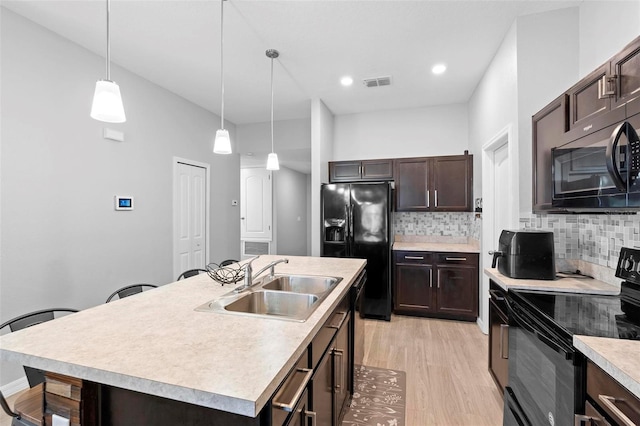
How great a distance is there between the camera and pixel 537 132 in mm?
2107

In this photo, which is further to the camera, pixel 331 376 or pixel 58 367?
pixel 331 376

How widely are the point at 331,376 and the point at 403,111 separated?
156 inches

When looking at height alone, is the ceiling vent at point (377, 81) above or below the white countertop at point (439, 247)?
above

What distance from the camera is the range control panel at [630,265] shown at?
1.47 metres

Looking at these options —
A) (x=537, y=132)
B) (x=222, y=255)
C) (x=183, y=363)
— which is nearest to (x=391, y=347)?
(x=537, y=132)

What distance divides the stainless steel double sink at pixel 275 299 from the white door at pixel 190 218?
247 centimetres

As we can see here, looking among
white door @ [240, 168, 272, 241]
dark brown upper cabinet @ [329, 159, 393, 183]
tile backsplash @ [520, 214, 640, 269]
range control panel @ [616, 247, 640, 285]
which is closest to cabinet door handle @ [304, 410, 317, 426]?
range control panel @ [616, 247, 640, 285]

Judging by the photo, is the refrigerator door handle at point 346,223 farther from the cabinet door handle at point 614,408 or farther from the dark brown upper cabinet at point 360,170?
the cabinet door handle at point 614,408

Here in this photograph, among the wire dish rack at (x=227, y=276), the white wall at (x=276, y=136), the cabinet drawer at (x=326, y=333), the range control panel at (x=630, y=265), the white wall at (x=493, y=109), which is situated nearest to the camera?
the cabinet drawer at (x=326, y=333)

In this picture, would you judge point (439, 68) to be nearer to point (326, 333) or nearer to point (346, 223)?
point (346, 223)

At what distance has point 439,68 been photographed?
10.4 ft

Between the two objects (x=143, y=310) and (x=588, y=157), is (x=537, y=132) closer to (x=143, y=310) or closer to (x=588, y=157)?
(x=588, y=157)

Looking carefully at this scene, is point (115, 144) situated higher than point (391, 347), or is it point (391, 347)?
point (115, 144)

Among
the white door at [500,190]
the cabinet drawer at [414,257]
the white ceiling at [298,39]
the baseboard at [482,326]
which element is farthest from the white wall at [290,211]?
the white door at [500,190]
